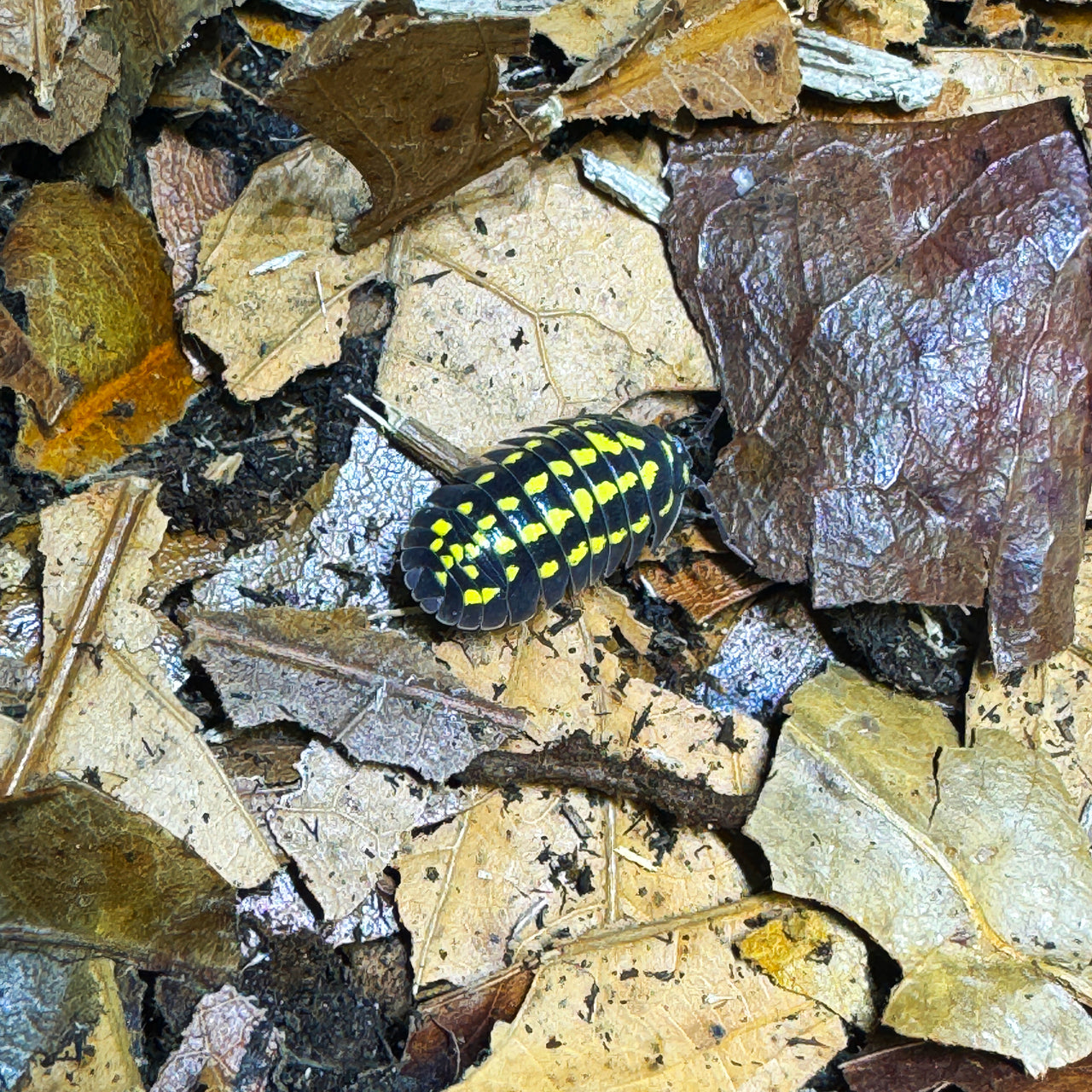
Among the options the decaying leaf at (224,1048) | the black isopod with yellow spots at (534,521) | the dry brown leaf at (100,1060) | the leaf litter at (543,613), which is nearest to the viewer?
the dry brown leaf at (100,1060)

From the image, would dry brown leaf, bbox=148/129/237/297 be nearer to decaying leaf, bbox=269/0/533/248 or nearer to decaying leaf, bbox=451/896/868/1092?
decaying leaf, bbox=269/0/533/248

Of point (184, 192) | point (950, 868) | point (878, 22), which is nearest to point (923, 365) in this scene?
point (878, 22)

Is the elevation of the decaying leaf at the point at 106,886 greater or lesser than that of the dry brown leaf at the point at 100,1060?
greater

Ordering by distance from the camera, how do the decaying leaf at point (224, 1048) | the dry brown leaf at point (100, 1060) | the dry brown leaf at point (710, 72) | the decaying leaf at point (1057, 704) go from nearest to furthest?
the dry brown leaf at point (100, 1060), the decaying leaf at point (224, 1048), the dry brown leaf at point (710, 72), the decaying leaf at point (1057, 704)

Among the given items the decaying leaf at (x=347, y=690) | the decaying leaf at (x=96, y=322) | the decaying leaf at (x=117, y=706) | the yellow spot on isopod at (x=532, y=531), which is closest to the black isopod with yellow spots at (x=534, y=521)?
the yellow spot on isopod at (x=532, y=531)

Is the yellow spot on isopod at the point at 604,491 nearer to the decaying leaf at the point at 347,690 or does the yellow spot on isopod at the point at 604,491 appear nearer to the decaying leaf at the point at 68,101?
the decaying leaf at the point at 347,690

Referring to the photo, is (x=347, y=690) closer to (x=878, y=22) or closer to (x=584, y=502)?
(x=584, y=502)
